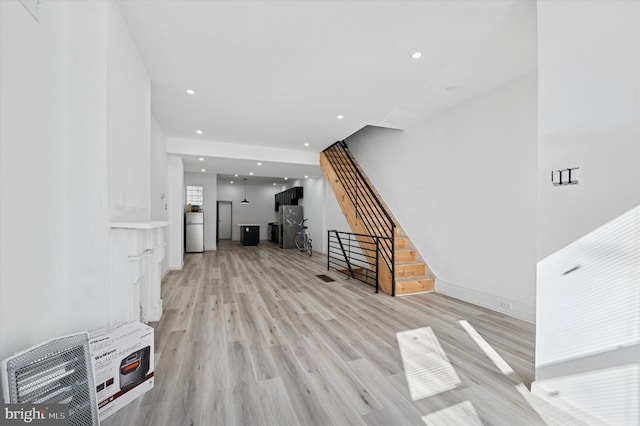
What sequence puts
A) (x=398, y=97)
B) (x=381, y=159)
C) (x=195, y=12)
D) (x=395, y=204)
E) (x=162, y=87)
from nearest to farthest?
(x=195, y=12)
(x=162, y=87)
(x=398, y=97)
(x=395, y=204)
(x=381, y=159)

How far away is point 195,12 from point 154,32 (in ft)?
1.72

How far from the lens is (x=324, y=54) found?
260cm

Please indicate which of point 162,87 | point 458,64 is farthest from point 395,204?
point 162,87

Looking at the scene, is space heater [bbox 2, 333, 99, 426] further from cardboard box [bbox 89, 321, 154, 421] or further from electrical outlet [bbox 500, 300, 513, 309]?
electrical outlet [bbox 500, 300, 513, 309]

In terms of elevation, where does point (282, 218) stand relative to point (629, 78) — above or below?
below

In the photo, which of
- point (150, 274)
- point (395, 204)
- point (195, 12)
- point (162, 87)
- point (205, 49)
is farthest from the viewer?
point (395, 204)

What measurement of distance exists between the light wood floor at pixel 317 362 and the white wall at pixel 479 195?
41cm

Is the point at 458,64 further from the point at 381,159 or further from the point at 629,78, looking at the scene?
the point at 381,159

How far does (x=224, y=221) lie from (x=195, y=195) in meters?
3.88

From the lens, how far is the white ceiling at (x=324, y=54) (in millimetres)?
2043

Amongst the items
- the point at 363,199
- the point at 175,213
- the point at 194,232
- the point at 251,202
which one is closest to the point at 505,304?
the point at 363,199

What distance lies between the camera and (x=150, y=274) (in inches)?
110

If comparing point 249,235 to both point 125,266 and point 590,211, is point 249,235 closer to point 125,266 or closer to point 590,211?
point 125,266

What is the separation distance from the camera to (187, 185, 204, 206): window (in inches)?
355
